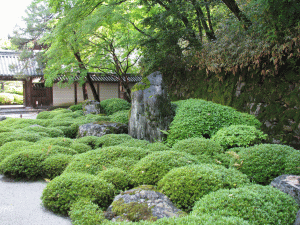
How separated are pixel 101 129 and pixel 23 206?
4.04 m

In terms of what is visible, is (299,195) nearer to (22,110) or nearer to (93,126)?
(93,126)

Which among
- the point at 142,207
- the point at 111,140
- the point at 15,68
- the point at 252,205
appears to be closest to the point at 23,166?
the point at 111,140

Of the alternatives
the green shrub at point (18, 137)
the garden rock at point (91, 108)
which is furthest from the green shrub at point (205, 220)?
the garden rock at point (91, 108)

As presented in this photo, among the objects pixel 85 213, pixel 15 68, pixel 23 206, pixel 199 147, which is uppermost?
pixel 15 68

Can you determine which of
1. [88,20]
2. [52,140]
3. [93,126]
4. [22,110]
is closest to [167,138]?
[93,126]

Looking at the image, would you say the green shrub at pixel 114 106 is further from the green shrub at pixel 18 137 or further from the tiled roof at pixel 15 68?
the tiled roof at pixel 15 68

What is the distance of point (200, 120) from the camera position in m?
6.07

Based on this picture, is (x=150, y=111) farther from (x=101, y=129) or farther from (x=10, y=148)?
(x=10, y=148)

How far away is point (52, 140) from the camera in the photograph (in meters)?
5.90

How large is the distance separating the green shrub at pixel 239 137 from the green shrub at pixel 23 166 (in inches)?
149

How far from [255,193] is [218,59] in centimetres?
641

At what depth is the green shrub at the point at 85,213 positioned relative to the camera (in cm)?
267

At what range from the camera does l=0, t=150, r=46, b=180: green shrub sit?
4.26 meters

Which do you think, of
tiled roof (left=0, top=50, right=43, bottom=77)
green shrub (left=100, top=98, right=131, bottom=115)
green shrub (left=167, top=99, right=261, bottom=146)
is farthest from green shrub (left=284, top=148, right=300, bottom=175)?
tiled roof (left=0, top=50, right=43, bottom=77)
